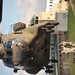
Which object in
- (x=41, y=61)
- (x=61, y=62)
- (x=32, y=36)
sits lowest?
(x=61, y=62)

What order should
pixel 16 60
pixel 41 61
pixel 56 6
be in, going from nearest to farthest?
pixel 16 60
pixel 41 61
pixel 56 6

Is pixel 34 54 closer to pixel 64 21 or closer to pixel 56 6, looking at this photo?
pixel 64 21

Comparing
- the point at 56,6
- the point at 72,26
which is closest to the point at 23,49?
the point at 72,26

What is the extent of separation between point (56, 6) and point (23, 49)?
111ft

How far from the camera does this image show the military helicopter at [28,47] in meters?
11.6

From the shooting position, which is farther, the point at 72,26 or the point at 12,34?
the point at 72,26

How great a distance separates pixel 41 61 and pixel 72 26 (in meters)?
14.9

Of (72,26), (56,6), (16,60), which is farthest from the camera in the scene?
(56,6)

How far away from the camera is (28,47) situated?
37.8ft

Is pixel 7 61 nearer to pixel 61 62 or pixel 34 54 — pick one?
pixel 34 54

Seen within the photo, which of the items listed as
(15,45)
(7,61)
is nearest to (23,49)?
(15,45)

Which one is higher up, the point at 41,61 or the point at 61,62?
the point at 41,61

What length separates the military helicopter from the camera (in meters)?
11.6

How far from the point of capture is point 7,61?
40.1ft
